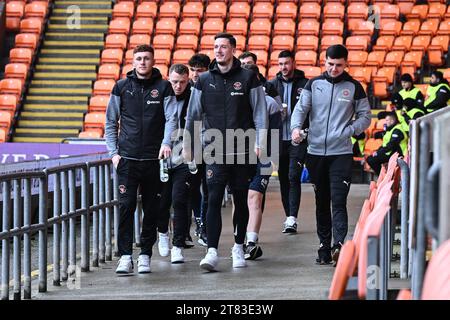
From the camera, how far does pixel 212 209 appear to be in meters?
9.09

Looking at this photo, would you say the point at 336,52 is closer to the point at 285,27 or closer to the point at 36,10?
the point at 285,27

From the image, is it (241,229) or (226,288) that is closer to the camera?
(226,288)

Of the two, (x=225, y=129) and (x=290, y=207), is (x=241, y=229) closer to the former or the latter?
(x=225, y=129)

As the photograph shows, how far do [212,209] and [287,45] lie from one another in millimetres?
14979

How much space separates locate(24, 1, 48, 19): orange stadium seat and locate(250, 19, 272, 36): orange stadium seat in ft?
15.9

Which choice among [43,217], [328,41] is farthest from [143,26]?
[43,217]

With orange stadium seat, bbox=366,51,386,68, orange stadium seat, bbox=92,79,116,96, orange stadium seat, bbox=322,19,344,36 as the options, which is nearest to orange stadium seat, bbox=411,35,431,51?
orange stadium seat, bbox=366,51,386,68

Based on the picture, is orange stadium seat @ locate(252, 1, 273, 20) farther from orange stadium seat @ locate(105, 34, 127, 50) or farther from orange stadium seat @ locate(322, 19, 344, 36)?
orange stadium seat @ locate(105, 34, 127, 50)

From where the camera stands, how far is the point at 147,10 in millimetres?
25375

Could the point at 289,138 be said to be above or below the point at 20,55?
below

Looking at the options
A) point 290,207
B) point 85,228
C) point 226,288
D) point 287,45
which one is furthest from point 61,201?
point 287,45

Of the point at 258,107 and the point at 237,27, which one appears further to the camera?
the point at 237,27

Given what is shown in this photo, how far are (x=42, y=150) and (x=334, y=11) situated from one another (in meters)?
10.4

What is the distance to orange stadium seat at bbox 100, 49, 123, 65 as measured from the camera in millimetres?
23672
